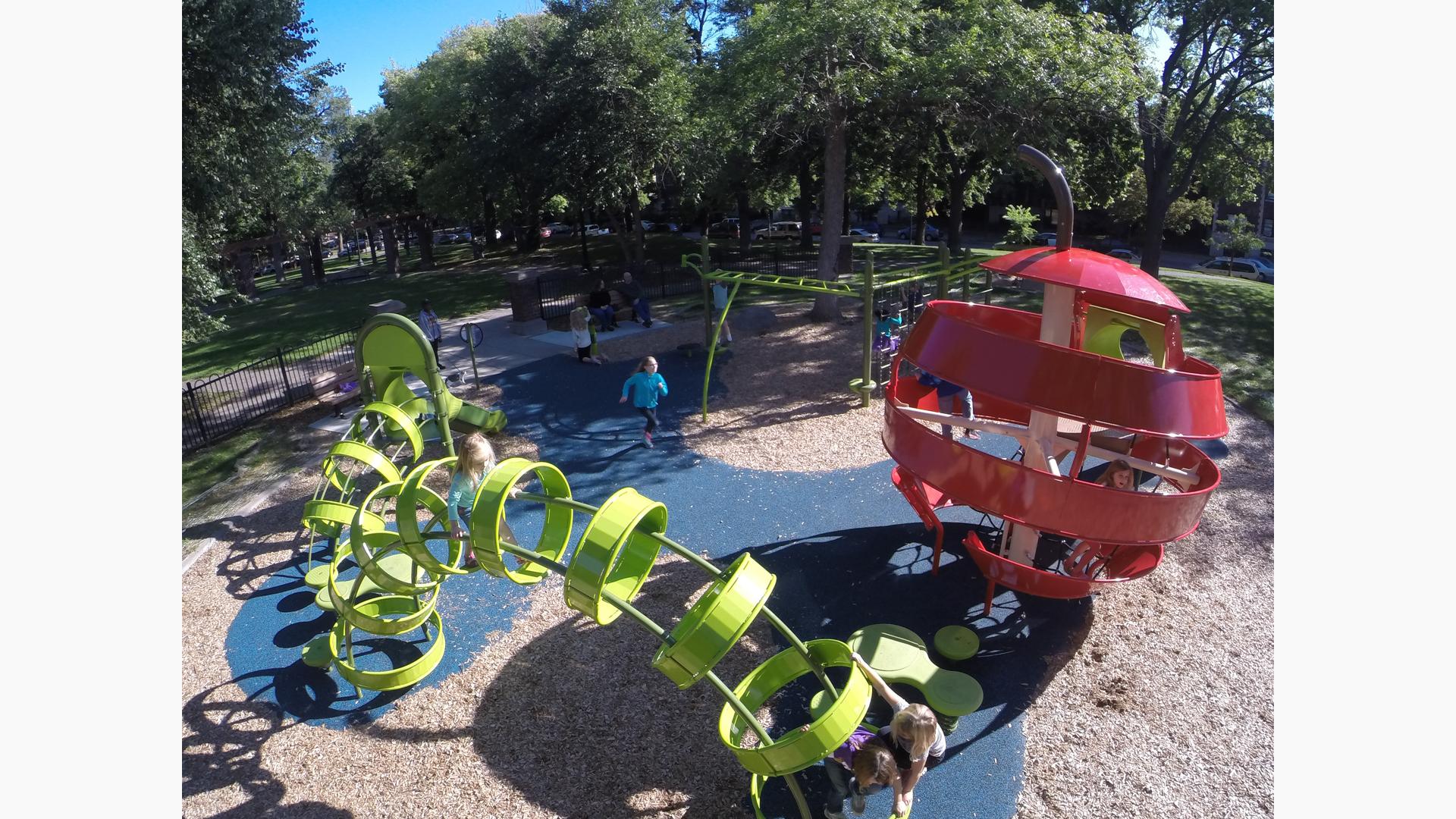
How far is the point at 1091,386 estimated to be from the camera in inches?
230

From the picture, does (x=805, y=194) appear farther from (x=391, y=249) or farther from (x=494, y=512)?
(x=494, y=512)

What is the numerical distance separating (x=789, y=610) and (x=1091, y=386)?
11.8 ft

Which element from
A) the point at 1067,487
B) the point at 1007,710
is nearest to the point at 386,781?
the point at 1007,710

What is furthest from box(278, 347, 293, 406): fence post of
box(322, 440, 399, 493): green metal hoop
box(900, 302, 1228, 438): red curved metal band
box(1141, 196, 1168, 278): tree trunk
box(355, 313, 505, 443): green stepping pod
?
box(1141, 196, 1168, 278): tree trunk

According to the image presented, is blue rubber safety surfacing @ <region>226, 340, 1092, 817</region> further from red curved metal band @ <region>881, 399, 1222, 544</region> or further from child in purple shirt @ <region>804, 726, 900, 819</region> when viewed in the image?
red curved metal band @ <region>881, 399, 1222, 544</region>

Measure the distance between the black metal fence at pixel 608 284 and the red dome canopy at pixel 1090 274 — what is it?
16024 mm

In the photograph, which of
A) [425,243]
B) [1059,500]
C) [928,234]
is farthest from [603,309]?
[928,234]

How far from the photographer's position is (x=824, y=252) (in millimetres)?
20969

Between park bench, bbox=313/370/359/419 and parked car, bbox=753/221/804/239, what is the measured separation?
35.5m

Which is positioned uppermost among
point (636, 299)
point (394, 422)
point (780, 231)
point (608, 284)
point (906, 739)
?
point (780, 231)

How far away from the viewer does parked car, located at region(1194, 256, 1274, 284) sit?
34.5m

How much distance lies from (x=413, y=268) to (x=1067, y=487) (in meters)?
38.8

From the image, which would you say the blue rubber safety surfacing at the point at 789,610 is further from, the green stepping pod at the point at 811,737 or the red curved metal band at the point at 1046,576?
the green stepping pod at the point at 811,737
